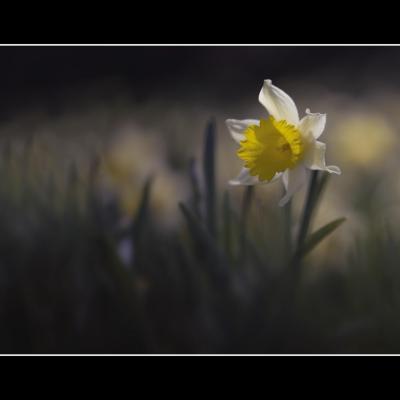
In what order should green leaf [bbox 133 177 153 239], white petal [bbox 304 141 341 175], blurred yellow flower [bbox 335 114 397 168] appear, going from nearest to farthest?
white petal [bbox 304 141 341 175] → green leaf [bbox 133 177 153 239] → blurred yellow flower [bbox 335 114 397 168]

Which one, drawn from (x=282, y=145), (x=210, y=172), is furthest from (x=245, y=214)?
(x=282, y=145)

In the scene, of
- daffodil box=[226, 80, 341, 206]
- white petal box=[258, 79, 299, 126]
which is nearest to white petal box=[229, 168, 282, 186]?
daffodil box=[226, 80, 341, 206]

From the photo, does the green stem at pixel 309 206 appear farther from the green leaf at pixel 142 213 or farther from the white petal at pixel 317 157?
the green leaf at pixel 142 213

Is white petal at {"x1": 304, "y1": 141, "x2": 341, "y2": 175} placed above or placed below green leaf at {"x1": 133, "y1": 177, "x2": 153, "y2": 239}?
above

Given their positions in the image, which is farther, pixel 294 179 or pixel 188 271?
pixel 188 271

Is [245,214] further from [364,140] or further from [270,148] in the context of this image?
[364,140]

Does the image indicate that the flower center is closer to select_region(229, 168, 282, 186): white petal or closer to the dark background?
select_region(229, 168, 282, 186): white petal
